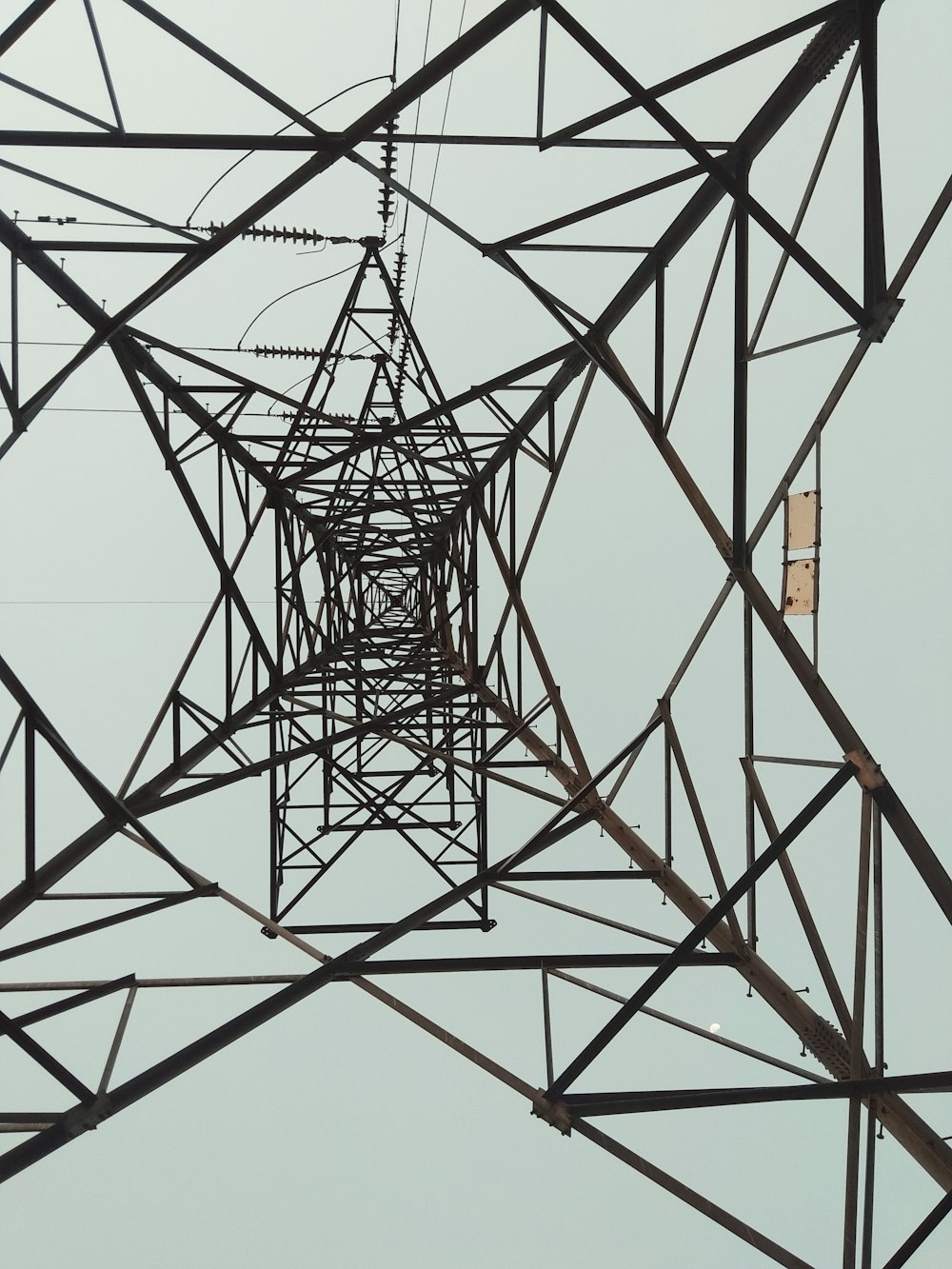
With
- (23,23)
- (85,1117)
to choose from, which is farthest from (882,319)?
(85,1117)

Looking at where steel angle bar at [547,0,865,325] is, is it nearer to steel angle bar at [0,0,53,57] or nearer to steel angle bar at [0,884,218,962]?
steel angle bar at [0,0,53,57]

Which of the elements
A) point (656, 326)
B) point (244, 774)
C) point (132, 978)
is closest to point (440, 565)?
point (244, 774)

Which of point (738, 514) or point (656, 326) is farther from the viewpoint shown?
point (656, 326)

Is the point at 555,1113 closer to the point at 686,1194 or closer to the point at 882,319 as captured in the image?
the point at 686,1194

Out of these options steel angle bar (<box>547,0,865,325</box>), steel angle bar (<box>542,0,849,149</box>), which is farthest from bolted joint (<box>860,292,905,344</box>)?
steel angle bar (<box>542,0,849,149</box>)

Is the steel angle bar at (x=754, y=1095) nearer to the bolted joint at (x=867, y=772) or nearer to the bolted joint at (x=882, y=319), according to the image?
the bolted joint at (x=867, y=772)

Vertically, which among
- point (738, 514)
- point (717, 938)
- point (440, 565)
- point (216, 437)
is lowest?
point (717, 938)

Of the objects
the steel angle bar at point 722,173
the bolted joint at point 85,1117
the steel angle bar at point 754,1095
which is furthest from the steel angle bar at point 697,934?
the steel angle bar at point 722,173

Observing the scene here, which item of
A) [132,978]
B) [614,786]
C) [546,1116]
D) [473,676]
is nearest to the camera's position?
[546,1116]

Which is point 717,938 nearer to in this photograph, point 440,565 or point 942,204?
point 942,204
